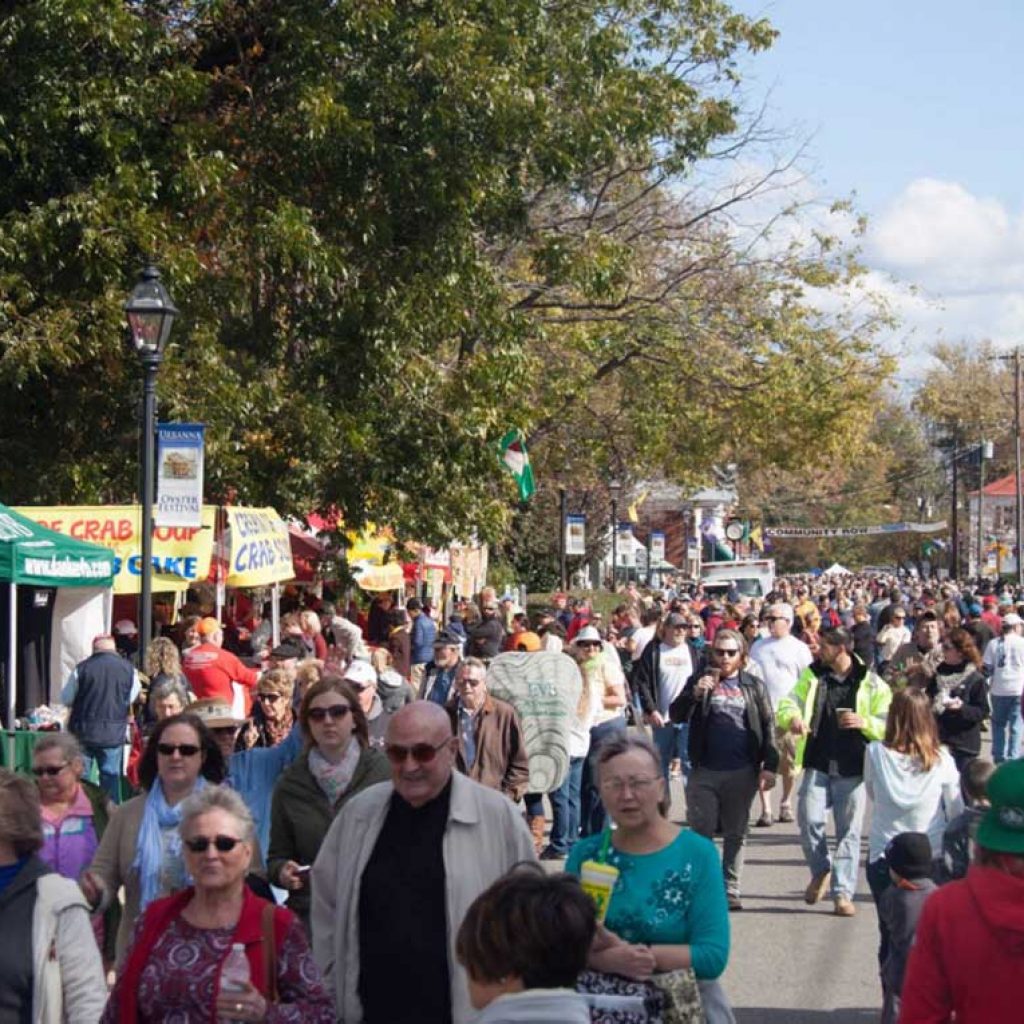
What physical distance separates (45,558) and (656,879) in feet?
35.1

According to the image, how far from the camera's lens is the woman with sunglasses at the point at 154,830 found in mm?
6332

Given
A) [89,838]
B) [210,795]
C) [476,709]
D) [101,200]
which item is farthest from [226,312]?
[210,795]

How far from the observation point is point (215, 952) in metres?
4.54

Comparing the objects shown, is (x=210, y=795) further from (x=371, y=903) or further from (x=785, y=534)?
(x=785, y=534)

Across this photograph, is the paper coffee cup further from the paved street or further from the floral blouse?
the paved street

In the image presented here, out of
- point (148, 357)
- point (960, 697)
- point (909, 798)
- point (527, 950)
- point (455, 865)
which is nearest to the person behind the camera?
point (527, 950)

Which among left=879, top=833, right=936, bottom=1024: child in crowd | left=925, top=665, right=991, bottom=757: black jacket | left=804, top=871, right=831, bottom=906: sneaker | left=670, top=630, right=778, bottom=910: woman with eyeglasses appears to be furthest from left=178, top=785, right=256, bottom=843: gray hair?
left=925, top=665, right=991, bottom=757: black jacket

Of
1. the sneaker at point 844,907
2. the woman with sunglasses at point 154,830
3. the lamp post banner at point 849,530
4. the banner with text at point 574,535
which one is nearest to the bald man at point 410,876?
the woman with sunglasses at point 154,830

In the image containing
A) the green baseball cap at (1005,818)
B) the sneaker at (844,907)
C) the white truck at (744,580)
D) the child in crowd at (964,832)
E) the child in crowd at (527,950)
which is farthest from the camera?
the white truck at (744,580)

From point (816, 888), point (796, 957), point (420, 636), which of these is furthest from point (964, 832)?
point (420, 636)

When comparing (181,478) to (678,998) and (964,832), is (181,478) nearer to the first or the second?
(964,832)

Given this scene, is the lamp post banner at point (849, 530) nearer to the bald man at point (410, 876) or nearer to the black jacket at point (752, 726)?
the black jacket at point (752, 726)

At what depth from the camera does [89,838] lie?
7219 mm

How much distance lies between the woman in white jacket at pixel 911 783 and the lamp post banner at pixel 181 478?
697 centimetres
